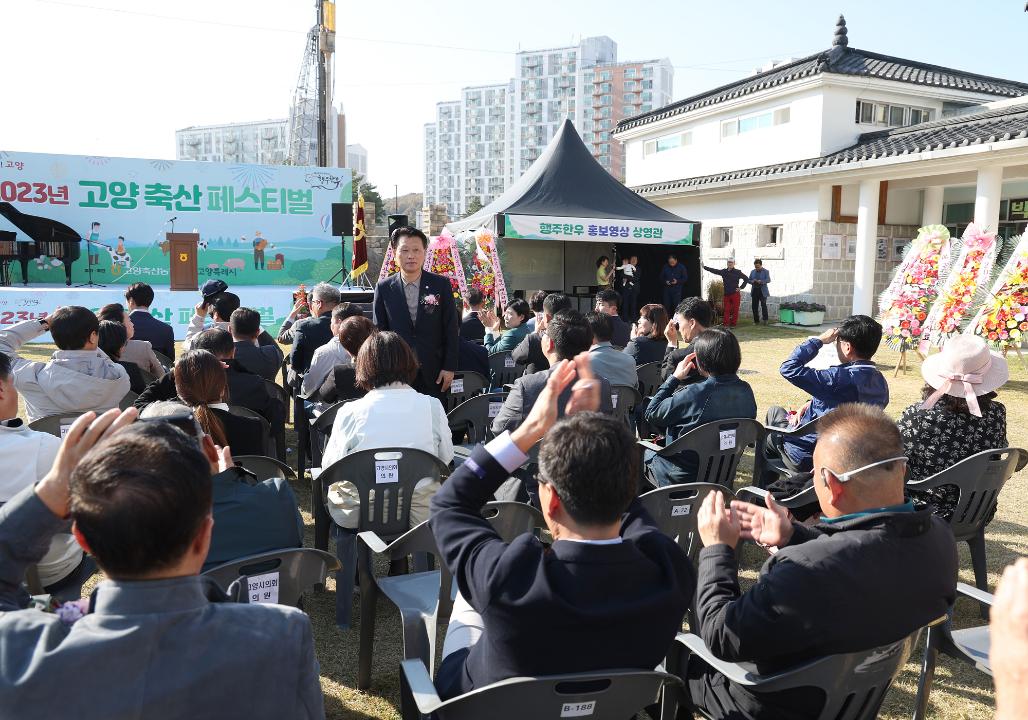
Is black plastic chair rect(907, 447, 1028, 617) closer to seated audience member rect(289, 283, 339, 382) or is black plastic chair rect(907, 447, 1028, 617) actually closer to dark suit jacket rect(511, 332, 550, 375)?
dark suit jacket rect(511, 332, 550, 375)

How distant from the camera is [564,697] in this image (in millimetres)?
1387

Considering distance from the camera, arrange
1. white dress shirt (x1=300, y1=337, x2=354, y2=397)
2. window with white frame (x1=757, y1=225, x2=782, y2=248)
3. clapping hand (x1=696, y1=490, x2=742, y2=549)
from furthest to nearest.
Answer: window with white frame (x1=757, y1=225, x2=782, y2=248) < white dress shirt (x1=300, y1=337, x2=354, y2=397) < clapping hand (x1=696, y1=490, x2=742, y2=549)

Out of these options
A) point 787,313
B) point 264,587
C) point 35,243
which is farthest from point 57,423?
point 787,313

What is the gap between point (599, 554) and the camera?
1.44 metres

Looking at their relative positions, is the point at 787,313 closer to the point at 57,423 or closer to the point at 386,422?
the point at 386,422

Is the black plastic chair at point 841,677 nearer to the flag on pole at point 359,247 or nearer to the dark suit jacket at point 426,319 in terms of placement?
the dark suit jacket at point 426,319

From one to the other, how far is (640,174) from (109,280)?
13.5 metres

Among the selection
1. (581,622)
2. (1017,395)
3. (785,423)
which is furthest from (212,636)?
(1017,395)

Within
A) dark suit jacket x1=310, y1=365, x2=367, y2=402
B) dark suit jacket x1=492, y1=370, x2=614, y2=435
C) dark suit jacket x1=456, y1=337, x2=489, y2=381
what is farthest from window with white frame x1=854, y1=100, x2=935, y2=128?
dark suit jacket x1=492, y1=370, x2=614, y2=435

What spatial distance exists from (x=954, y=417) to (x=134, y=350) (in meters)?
4.59

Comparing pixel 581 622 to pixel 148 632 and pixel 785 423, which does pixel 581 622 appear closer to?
pixel 148 632

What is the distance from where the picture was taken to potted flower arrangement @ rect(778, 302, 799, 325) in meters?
15.0

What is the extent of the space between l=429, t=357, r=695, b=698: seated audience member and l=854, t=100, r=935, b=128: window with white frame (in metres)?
16.5

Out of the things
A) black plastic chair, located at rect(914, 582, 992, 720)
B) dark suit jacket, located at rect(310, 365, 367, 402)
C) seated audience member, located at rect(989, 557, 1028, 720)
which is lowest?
black plastic chair, located at rect(914, 582, 992, 720)
